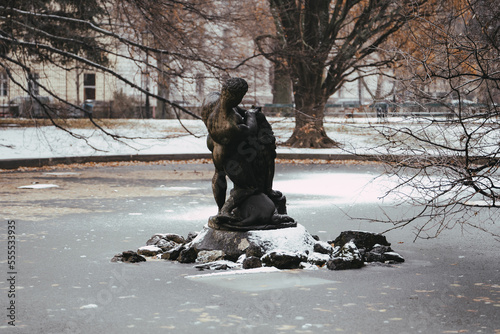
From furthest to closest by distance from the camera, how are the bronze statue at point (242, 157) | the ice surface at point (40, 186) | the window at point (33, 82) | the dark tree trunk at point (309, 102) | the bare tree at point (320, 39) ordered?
the dark tree trunk at point (309, 102) < the bare tree at point (320, 39) < the ice surface at point (40, 186) < the window at point (33, 82) < the bronze statue at point (242, 157)

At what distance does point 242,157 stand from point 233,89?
0.80m

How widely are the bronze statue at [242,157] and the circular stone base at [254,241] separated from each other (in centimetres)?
10

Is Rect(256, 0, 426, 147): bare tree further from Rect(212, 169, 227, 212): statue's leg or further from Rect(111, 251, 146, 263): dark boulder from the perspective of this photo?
Rect(111, 251, 146, 263): dark boulder

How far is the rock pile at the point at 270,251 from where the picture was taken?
8125 mm

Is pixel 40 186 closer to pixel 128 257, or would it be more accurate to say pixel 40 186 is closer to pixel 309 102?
pixel 128 257

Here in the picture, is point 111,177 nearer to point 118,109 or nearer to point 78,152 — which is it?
point 78,152

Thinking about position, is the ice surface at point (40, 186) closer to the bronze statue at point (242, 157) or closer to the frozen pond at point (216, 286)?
the frozen pond at point (216, 286)

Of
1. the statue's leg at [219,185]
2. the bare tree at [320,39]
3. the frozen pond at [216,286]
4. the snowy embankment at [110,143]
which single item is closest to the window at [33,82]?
the frozen pond at [216,286]

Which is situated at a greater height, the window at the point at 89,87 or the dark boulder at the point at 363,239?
the window at the point at 89,87

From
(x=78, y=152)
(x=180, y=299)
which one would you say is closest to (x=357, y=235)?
(x=180, y=299)

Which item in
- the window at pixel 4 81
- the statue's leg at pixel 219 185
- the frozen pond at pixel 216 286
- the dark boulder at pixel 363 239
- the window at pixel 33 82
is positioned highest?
the window at pixel 4 81

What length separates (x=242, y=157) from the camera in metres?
8.73

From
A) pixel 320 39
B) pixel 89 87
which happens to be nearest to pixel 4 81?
pixel 320 39

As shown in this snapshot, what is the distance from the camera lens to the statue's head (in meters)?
8.44
